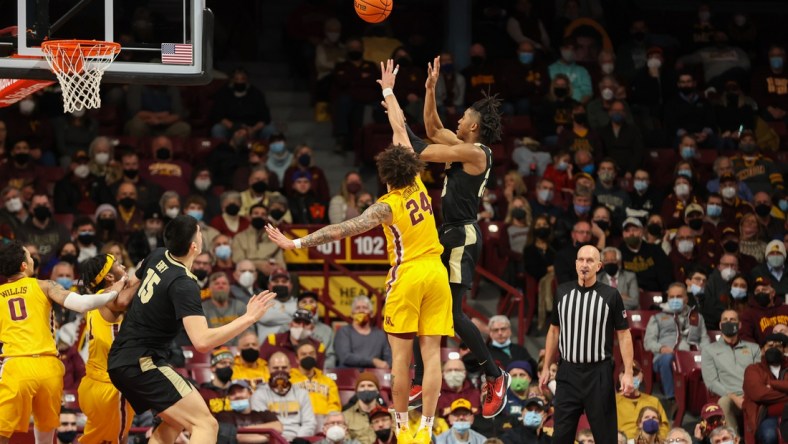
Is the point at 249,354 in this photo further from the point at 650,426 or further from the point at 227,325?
the point at 227,325

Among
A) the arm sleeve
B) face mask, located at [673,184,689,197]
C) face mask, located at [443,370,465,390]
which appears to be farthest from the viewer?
face mask, located at [673,184,689,197]

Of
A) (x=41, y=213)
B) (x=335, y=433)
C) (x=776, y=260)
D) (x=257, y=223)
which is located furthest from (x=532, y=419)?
(x=41, y=213)

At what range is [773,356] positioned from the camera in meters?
14.4

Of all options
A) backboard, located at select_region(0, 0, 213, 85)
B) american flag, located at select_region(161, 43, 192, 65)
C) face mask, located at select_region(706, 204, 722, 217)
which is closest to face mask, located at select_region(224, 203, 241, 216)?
backboard, located at select_region(0, 0, 213, 85)

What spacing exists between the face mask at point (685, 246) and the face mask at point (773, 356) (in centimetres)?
323

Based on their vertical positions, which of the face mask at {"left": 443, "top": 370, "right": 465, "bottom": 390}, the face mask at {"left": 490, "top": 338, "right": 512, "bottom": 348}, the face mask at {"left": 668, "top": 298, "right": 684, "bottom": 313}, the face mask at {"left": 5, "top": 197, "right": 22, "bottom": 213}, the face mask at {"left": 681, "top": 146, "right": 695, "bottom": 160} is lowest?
the face mask at {"left": 443, "top": 370, "right": 465, "bottom": 390}

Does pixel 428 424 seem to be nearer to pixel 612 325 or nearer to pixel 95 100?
pixel 612 325

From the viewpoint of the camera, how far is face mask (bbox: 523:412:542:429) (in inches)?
542

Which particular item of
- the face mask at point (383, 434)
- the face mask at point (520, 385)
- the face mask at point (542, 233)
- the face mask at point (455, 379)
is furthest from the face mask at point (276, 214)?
the face mask at point (383, 434)

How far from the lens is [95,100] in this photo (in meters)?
10.8

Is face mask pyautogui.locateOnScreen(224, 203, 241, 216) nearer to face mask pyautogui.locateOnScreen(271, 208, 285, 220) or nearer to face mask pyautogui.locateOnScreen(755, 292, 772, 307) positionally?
face mask pyautogui.locateOnScreen(271, 208, 285, 220)

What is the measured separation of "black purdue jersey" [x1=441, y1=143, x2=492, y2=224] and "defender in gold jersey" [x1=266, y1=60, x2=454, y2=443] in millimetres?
424

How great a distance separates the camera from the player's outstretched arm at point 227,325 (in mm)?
8766

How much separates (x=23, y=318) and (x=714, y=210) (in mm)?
10736
